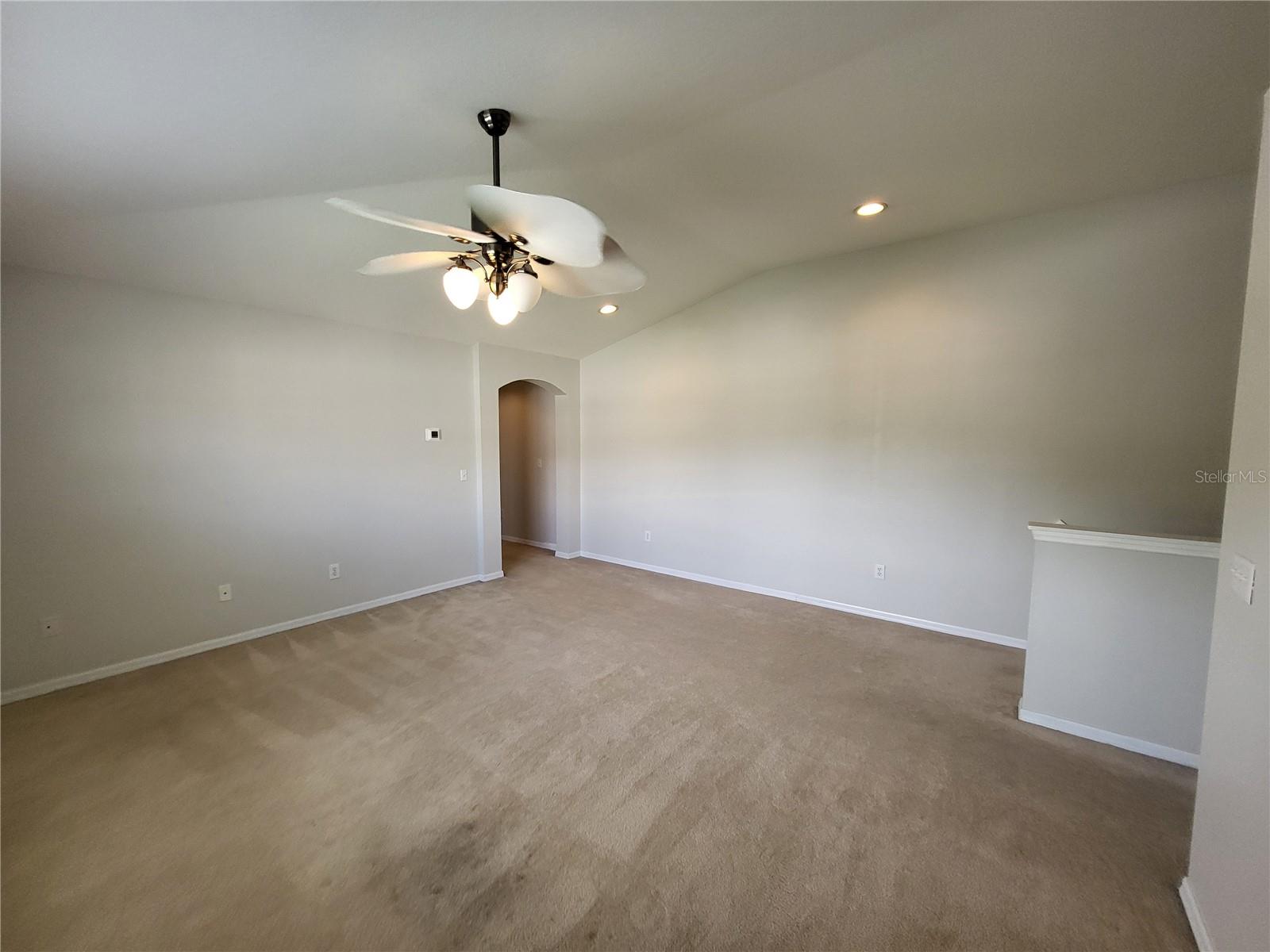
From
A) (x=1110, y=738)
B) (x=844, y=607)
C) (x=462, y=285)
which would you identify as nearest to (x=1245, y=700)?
(x=1110, y=738)

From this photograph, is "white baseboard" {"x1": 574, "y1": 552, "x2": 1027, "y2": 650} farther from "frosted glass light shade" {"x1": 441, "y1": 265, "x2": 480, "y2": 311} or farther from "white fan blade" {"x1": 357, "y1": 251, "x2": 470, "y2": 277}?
"white fan blade" {"x1": 357, "y1": 251, "x2": 470, "y2": 277}

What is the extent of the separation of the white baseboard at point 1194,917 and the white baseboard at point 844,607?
1594 millimetres

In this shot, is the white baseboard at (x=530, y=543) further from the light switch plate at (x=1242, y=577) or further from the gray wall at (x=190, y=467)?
the light switch plate at (x=1242, y=577)

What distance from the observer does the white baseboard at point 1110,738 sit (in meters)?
2.09

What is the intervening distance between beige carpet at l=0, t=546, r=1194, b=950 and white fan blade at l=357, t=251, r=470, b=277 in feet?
7.14

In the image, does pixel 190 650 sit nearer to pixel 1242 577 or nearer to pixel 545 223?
pixel 545 223

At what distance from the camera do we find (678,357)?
4.85 metres

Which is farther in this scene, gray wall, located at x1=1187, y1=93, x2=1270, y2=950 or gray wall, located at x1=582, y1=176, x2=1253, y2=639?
gray wall, located at x1=582, y1=176, x2=1253, y2=639

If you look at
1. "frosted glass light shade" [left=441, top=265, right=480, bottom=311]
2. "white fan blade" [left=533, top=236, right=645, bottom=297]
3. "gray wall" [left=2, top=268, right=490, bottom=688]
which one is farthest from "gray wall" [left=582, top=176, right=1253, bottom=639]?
"gray wall" [left=2, top=268, right=490, bottom=688]

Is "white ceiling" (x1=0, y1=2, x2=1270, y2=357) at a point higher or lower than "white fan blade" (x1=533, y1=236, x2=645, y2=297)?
higher

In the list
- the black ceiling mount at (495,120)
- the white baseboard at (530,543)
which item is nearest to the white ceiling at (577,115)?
the black ceiling mount at (495,120)

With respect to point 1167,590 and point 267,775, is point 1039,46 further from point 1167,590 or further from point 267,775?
point 267,775

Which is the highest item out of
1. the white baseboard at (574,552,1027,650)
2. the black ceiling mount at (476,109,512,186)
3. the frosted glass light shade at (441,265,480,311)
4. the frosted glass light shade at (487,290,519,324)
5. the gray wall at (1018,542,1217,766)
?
the black ceiling mount at (476,109,512,186)

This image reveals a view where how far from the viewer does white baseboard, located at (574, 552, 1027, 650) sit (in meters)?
3.33
